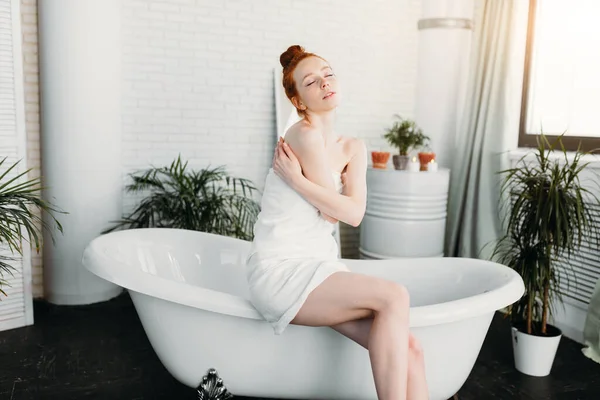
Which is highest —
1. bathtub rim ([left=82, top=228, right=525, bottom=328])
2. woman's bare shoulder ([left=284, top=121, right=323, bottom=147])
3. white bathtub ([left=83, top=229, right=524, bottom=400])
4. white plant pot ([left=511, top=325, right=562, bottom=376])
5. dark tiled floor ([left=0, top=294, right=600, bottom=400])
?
woman's bare shoulder ([left=284, top=121, right=323, bottom=147])

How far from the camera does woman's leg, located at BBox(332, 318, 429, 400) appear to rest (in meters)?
1.84

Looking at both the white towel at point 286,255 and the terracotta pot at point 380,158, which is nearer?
the white towel at point 286,255

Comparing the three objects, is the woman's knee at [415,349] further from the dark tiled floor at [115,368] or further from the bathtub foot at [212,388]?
the dark tiled floor at [115,368]

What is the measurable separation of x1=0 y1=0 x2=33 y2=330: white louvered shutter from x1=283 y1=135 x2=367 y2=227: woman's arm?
6.25ft

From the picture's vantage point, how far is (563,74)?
3676 mm

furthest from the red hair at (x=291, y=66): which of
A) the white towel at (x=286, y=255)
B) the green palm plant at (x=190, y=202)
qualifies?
the green palm plant at (x=190, y=202)

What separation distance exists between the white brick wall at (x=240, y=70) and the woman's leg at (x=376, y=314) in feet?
7.61

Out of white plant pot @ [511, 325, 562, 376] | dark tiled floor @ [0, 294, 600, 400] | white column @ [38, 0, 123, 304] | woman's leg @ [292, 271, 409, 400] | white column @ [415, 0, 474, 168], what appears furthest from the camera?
white column @ [415, 0, 474, 168]

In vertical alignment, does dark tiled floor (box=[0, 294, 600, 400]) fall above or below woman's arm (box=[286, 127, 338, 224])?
below

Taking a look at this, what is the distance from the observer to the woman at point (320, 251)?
1804mm

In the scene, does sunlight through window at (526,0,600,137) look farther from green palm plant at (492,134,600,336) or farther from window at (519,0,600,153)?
green palm plant at (492,134,600,336)

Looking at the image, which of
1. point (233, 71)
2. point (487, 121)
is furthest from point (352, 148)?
point (233, 71)

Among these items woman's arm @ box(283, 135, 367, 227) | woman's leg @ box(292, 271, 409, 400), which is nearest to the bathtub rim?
woman's leg @ box(292, 271, 409, 400)

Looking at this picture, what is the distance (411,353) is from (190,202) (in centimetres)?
202
